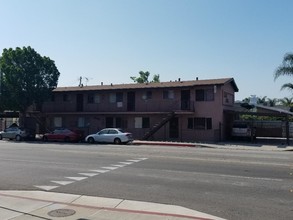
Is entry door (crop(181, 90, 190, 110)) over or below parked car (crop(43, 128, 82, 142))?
over

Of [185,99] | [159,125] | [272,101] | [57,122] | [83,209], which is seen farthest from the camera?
[272,101]

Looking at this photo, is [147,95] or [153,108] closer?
[153,108]

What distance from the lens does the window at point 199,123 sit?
35594mm

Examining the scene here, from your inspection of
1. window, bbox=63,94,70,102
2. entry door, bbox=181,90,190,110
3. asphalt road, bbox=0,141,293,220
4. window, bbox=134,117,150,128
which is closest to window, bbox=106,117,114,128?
window, bbox=134,117,150,128

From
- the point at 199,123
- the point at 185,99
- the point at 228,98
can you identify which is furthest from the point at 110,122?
the point at 228,98

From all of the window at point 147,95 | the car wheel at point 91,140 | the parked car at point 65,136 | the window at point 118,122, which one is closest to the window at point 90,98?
the window at point 118,122

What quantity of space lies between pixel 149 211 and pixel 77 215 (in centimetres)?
154

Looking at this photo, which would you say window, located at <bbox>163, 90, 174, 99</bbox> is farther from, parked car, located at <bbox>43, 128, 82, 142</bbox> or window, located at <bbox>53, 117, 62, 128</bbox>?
window, located at <bbox>53, 117, 62, 128</bbox>

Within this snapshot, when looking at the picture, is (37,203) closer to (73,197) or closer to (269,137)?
(73,197)

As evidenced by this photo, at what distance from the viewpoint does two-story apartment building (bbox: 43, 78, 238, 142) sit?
35656 millimetres

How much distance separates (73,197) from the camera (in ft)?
32.0

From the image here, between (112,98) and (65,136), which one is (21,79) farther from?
(112,98)

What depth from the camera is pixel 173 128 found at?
37.5 meters

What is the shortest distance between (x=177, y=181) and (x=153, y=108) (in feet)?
85.9
